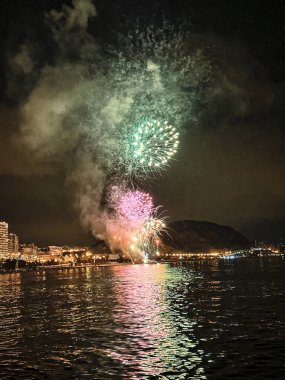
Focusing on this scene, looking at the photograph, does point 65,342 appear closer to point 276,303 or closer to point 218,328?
point 218,328

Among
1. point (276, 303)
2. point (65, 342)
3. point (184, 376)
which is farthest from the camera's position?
point (276, 303)

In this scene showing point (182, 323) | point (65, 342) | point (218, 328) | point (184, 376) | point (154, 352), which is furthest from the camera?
point (182, 323)

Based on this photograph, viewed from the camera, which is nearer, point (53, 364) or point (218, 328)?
point (53, 364)

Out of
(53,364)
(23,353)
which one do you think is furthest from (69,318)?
(53,364)

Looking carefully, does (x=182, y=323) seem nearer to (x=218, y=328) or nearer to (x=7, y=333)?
(x=218, y=328)

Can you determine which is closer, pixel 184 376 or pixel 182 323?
pixel 184 376

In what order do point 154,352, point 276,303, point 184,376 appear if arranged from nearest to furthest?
1. point 184,376
2. point 154,352
3. point 276,303

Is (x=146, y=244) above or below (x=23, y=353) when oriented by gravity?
above

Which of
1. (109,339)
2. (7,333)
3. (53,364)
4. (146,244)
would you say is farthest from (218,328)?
(146,244)

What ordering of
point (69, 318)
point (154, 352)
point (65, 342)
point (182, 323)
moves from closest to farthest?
point (154, 352) → point (65, 342) → point (182, 323) → point (69, 318)
